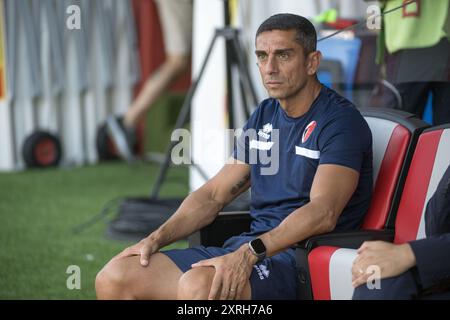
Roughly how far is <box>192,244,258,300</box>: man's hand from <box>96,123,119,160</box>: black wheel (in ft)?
19.2

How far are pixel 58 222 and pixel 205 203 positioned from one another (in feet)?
9.62

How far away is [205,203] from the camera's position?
3805 millimetres

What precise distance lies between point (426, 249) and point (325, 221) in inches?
18.5

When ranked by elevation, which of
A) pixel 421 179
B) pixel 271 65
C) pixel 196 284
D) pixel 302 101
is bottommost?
pixel 196 284

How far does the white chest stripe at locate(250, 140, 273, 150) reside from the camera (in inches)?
145

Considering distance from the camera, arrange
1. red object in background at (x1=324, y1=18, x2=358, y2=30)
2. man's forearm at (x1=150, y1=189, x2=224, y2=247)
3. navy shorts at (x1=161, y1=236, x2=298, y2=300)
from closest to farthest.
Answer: navy shorts at (x1=161, y1=236, x2=298, y2=300) → man's forearm at (x1=150, y1=189, x2=224, y2=247) → red object in background at (x1=324, y1=18, x2=358, y2=30)

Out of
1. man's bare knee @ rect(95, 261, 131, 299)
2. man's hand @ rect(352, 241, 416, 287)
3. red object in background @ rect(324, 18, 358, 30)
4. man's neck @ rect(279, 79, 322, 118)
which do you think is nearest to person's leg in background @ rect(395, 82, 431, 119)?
man's neck @ rect(279, 79, 322, 118)

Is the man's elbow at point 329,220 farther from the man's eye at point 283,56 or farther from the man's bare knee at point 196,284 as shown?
the man's eye at point 283,56

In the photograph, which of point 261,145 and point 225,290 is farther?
point 261,145

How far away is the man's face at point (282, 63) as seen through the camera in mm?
3547

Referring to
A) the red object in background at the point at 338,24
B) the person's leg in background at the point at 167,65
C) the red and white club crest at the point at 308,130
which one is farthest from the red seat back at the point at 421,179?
the person's leg in background at the point at 167,65

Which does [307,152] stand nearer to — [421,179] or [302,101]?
[302,101]

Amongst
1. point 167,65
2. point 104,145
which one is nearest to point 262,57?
point 167,65

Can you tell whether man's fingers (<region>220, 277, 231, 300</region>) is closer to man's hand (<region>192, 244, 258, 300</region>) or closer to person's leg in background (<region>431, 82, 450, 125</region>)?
man's hand (<region>192, 244, 258, 300</region>)
